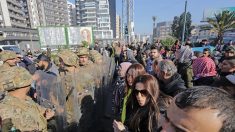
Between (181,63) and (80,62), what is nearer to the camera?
(80,62)

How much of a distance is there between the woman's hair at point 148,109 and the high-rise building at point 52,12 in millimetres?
109615

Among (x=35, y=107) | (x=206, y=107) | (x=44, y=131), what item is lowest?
(x=44, y=131)

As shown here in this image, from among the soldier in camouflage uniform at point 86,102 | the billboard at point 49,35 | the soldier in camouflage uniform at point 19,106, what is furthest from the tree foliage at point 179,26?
the soldier in camouflage uniform at point 19,106

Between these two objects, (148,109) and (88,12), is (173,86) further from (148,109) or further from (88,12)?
(88,12)

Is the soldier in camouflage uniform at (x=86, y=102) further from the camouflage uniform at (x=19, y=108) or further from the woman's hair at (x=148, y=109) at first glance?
the woman's hair at (x=148, y=109)

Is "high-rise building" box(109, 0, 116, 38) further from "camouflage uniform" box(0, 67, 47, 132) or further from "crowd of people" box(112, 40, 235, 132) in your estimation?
"camouflage uniform" box(0, 67, 47, 132)

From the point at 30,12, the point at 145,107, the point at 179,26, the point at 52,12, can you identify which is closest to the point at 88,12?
the point at 52,12

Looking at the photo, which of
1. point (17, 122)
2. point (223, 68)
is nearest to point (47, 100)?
point (17, 122)

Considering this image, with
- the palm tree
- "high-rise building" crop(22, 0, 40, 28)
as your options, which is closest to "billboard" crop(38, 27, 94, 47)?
the palm tree

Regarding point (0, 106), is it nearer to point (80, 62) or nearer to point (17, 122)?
point (17, 122)

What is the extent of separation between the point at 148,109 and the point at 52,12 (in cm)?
12349

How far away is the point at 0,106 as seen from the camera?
2209 mm

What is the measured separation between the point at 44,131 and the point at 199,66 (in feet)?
13.3

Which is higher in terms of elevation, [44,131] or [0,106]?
[0,106]
